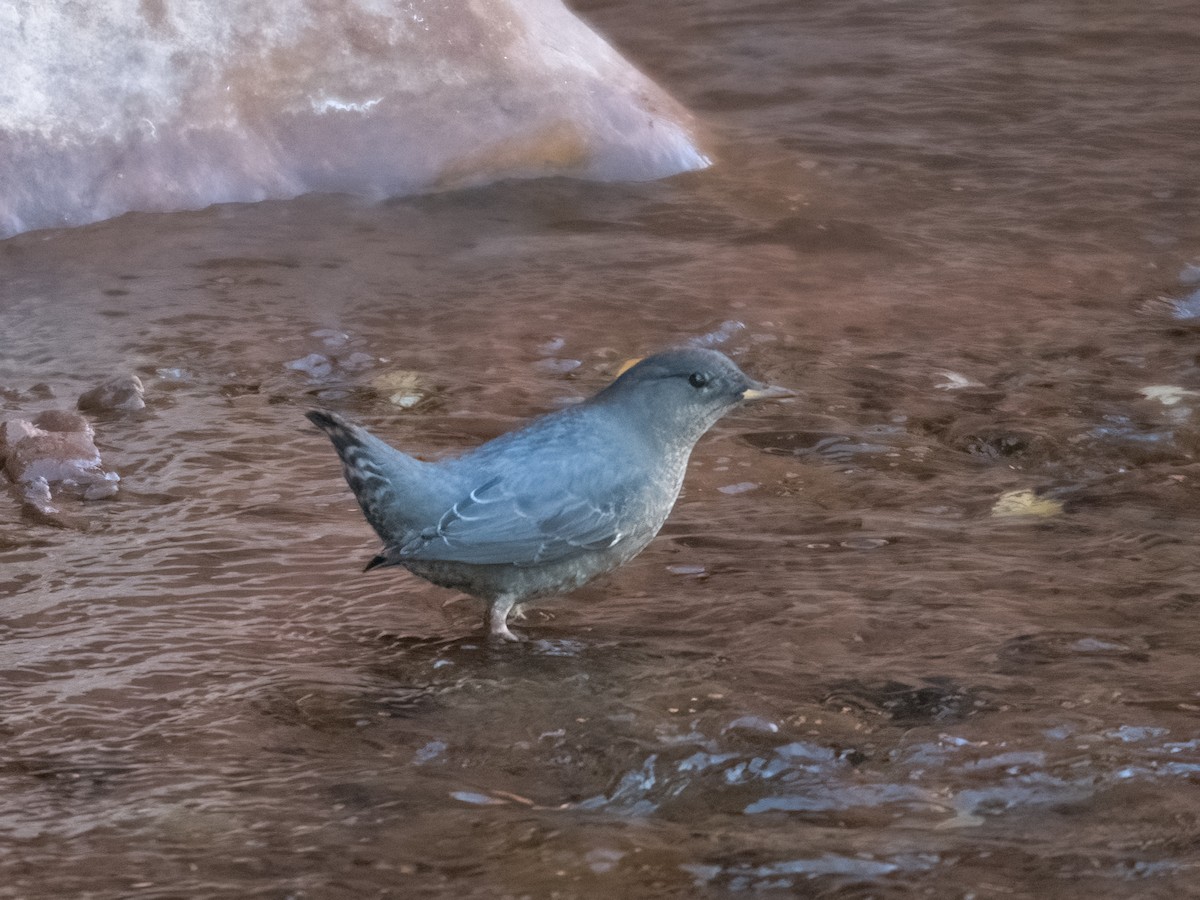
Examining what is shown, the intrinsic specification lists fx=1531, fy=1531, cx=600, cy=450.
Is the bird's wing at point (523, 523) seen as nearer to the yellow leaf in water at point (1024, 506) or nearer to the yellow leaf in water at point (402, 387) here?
the yellow leaf in water at point (1024, 506)

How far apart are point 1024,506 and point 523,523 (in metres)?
1.45

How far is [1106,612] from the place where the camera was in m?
3.37

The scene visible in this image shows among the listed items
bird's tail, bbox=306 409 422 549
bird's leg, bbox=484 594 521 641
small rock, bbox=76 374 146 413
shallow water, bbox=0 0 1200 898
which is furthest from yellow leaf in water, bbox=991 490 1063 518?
small rock, bbox=76 374 146 413

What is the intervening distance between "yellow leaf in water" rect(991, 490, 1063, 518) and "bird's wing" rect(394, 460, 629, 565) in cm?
118

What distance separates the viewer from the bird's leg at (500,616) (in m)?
3.34

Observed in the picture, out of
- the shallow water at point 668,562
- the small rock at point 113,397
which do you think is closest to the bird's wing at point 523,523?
the shallow water at point 668,562

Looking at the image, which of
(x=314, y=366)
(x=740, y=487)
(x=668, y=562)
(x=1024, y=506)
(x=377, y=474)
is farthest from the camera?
(x=314, y=366)

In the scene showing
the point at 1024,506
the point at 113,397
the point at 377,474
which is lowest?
the point at 1024,506

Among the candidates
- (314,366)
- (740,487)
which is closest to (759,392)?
(740,487)

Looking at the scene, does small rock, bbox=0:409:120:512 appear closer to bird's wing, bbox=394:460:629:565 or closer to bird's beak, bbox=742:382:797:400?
bird's wing, bbox=394:460:629:565

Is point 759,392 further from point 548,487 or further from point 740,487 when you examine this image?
point 740,487

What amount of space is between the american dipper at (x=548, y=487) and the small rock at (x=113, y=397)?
1558 mm

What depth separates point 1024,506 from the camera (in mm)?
3980

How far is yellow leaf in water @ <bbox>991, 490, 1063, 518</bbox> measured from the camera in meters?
3.94
